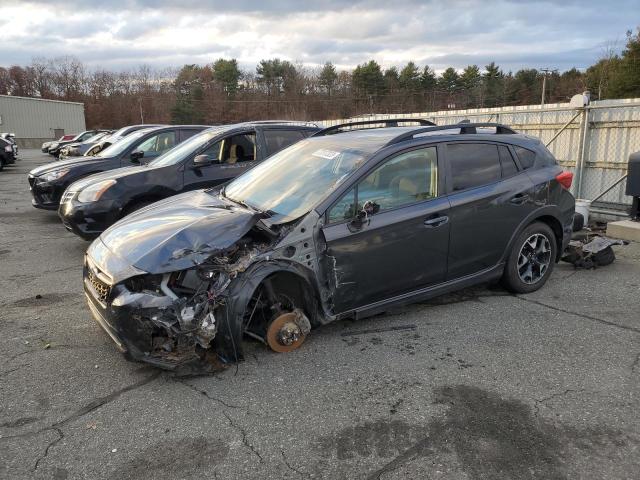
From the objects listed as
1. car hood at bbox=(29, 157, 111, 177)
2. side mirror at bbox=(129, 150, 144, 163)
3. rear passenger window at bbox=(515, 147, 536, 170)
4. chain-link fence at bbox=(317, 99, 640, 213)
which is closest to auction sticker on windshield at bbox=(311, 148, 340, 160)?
rear passenger window at bbox=(515, 147, 536, 170)

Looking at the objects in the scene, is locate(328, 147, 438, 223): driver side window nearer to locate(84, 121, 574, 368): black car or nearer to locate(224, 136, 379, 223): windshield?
locate(84, 121, 574, 368): black car

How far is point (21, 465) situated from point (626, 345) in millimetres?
4269

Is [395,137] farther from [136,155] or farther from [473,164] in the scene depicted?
[136,155]

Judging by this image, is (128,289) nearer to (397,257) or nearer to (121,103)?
(397,257)

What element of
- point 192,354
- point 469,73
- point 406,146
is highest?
point 469,73

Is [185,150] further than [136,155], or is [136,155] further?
[136,155]

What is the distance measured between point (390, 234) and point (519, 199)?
1628 millimetres

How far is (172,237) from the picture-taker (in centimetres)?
346

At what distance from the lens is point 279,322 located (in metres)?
3.65

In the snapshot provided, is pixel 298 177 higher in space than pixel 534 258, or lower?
higher

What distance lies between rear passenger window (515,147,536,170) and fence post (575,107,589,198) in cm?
558

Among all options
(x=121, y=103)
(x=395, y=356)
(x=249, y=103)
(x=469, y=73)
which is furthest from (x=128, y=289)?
(x=469, y=73)

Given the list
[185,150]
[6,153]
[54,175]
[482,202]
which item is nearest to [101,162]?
[54,175]

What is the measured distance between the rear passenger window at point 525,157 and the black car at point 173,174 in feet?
12.1
